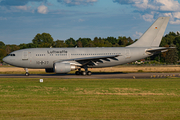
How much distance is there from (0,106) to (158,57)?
3845 inches

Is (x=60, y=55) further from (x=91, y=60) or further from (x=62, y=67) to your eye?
(x=91, y=60)

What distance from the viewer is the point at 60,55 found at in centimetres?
3400

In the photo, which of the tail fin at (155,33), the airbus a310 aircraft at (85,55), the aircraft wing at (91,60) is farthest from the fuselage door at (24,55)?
the tail fin at (155,33)

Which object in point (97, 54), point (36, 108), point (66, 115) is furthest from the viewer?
point (97, 54)

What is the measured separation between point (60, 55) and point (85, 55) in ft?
12.4

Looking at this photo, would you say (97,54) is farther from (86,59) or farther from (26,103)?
(26,103)

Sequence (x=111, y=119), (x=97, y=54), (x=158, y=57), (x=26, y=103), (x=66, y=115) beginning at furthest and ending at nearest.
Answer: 1. (x=158, y=57)
2. (x=97, y=54)
3. (x=26, y=103)
4. (x=66, y=115)
5. (x=111, y=119)

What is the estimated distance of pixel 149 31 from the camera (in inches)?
1428

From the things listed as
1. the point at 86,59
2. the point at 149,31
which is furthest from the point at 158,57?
the point at 86,59

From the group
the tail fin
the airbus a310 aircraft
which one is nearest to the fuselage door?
the airbus a310 aircraft

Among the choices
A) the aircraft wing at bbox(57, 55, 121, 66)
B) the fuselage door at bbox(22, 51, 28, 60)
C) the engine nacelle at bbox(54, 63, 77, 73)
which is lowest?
the engine nacelle at bbox(54, 63, 77, 73)

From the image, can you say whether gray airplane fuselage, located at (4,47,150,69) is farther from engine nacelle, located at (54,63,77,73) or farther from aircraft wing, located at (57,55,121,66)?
engine nacelle, located at (54,63,77,73)

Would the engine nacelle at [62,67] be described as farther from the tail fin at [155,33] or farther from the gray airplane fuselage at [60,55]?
the tail fin at [155,33]

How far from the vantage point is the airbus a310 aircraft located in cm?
3331
